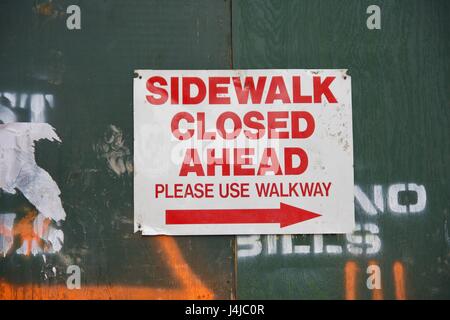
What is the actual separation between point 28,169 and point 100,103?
54 centimetres

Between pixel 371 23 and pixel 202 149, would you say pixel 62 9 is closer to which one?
pixel 202 149

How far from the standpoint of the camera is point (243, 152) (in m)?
3.77

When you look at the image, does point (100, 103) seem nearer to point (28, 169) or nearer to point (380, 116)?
point (28, 169)

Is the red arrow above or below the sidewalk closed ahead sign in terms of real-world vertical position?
below

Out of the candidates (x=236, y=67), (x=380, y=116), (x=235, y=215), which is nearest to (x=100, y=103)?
(x=236, y=67)

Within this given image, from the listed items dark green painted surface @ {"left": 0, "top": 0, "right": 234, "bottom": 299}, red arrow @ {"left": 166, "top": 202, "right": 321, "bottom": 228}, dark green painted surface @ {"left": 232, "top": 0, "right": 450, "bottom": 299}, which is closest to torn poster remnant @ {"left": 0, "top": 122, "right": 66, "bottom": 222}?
dark green painted surface @ {"left": 0, "top": 0, "right": 234, "bottom": 299}

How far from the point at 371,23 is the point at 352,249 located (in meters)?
1.28

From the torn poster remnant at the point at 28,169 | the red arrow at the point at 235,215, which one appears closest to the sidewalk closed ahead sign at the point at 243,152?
the red arrow at the point at 235,215

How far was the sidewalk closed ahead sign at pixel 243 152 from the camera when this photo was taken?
3.74m

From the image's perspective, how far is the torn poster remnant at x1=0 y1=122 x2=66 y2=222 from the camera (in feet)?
12.4

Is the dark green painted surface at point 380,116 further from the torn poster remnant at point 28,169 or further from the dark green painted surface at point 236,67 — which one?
the torn poster remnant at point 28,169

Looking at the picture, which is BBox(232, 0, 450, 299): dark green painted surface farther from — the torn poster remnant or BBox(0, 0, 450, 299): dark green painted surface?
the torn poster remnant

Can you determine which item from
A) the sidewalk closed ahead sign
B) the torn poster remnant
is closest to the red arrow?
the sidewalk closed ahead sign

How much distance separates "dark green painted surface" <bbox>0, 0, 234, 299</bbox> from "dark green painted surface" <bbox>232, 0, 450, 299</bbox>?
201 millimetres
